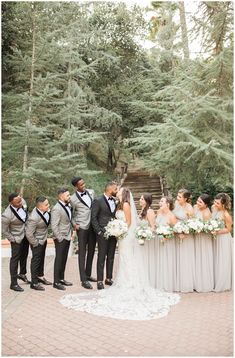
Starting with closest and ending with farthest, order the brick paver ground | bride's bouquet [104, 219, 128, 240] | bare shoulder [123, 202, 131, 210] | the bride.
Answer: the brick paver ground, the bride, bride's bouquet [104, 219, 128, 240], bare shoulder [123, 202, 131, 210]

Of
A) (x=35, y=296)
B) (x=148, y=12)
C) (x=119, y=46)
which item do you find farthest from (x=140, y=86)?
(x=35, y=296)

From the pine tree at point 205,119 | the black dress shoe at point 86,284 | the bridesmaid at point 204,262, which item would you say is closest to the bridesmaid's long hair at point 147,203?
the bridesmaid at point 204,262

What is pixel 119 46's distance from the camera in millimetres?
21578

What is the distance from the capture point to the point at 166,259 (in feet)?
24.9

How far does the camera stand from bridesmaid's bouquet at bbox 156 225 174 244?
7.35m

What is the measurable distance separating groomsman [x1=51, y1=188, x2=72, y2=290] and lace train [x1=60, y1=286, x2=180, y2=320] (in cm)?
72

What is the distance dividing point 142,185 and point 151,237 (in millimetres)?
17964

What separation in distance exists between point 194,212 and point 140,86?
43.7ft

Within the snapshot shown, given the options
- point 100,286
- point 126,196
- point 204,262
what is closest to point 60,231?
point 100,286

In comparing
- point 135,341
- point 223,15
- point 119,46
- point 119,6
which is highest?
point 119,6

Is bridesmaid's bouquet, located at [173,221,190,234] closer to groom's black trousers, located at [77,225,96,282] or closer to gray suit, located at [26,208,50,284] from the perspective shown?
groom's black trousers, located at [77,225,96,282]

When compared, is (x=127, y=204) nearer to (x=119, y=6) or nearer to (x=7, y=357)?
(x=7, y=357)

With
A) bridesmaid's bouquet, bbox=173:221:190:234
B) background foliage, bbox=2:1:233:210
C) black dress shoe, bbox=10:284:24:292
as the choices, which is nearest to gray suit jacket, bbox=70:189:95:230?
black dress shoe, bbox=10:284:24:292

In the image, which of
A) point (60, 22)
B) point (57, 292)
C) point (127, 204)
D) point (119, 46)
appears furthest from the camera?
point (119, 46)
